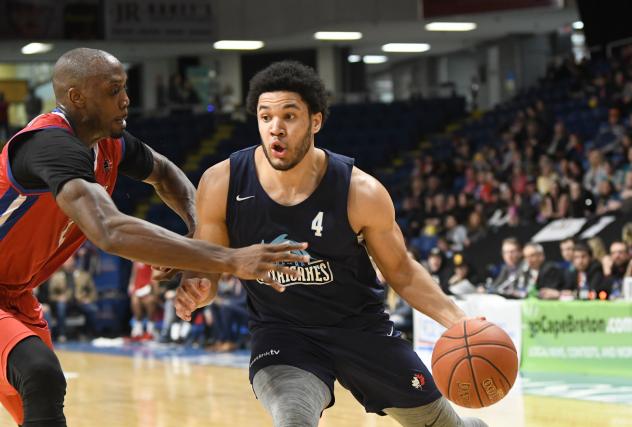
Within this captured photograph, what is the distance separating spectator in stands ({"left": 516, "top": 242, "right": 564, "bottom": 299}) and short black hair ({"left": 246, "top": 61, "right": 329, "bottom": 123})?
7.80m

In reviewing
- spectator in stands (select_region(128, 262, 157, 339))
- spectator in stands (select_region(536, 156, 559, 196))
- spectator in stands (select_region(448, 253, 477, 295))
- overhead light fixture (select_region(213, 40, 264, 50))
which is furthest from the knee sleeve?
overhead light fixture (select_region(213, 40, 264, 50))

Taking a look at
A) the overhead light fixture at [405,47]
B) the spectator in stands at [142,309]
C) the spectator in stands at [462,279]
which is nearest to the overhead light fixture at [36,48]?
the overhead light fixture at [405,47]

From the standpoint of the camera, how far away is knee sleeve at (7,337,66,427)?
158 inches

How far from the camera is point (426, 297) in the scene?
189 inches

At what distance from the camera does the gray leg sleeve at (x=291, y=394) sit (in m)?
4.22

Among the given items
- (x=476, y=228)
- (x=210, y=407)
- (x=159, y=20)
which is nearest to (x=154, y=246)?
(x=210, y=407)

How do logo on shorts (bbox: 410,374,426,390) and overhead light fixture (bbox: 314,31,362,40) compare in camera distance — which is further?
overhead light fixture (bbox: 314,31,362,40)

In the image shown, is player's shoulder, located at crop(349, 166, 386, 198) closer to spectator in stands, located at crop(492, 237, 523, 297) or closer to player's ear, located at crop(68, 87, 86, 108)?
player's ear, located at crop(68, 87, 86, 108)

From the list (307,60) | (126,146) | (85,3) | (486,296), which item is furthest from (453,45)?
(126,146)

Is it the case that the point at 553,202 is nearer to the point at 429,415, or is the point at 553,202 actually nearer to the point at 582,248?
the point at 582,248

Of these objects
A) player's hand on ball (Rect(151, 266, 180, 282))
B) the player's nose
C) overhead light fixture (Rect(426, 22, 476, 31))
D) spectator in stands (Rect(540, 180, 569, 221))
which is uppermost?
overhead light fixture (Rect(426, 22, 476, 31))

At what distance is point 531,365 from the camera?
1153cm

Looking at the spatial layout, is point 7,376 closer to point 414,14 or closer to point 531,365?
point 531,365

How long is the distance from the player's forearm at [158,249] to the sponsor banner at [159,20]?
21976 millimetres
